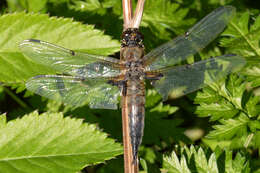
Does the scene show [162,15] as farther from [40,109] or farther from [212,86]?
[40,109]

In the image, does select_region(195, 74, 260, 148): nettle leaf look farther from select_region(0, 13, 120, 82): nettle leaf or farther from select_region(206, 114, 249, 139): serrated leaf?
select_region(0, 13, 120, 82): nettle leaf

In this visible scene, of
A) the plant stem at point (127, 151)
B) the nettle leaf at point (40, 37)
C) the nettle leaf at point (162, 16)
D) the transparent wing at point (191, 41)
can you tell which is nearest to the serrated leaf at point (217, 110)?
the transparent wing at point (191, 41)

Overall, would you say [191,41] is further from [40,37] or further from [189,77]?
[40,37]

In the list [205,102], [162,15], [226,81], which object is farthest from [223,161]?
[162,15]

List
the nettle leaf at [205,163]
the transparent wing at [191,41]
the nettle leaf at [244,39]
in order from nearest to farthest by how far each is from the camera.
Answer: the nettle leaf at [205,163], the transparent wing at [191,41], the nettle leaf at [244,39]

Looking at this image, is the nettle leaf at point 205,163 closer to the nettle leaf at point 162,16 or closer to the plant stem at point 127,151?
the plant stem at point 127,151
